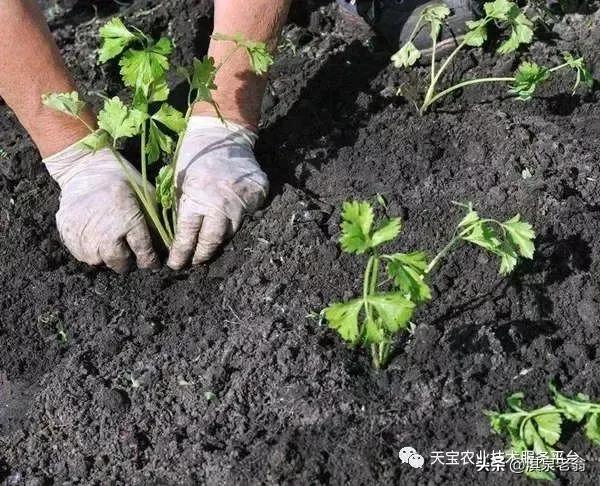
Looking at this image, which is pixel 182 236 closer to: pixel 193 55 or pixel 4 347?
pixel 4 347

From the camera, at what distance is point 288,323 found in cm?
251

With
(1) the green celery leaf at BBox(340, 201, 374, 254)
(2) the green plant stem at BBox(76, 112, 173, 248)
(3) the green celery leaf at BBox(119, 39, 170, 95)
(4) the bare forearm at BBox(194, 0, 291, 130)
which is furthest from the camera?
(4) the bare forearm at BBox(194, 0, 291, 130)

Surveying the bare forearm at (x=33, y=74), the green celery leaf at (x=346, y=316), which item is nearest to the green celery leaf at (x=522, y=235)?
the green celery leaf at (x=346, y=316)

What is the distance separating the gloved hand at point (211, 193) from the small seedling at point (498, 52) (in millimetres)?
663

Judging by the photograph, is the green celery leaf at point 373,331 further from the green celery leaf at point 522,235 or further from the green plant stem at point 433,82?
the green plant stem at point 433,82

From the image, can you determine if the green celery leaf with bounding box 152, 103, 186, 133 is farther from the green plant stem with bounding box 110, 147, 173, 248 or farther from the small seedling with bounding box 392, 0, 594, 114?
the small seedling with bounding box 392, 0, 594, 114

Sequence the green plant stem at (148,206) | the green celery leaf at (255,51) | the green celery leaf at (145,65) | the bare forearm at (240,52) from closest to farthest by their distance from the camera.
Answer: the green celery leaf at (145,65) < the green celery leaf at (255,51) < the green plant stem at (148,206) < the bare forearm at (240,52)

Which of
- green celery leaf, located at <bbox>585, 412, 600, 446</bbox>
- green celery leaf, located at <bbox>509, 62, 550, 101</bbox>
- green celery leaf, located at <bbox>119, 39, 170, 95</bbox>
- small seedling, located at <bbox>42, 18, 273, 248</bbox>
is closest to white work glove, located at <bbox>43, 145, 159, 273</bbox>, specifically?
small seedling, located at <bbox>42, 18, 273, 248</bbox>

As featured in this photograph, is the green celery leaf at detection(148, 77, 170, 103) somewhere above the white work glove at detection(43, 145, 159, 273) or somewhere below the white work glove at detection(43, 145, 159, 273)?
above

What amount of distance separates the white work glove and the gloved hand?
11 cm

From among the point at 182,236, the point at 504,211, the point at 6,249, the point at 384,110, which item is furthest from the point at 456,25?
the point at 6,249

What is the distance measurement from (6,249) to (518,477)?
5.53 feet

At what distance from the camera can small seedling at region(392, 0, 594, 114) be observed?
2.89 m

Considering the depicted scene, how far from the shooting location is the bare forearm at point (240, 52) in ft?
9.47
